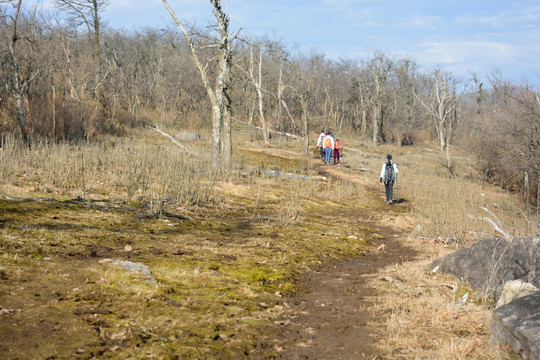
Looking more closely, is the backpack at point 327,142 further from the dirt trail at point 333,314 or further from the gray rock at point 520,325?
the gray rock at point 520,325

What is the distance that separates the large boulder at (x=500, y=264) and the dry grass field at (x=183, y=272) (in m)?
0.24

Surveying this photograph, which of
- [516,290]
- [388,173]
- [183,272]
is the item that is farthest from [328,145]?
[516,290]

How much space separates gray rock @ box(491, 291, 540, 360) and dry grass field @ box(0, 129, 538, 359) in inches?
6.0

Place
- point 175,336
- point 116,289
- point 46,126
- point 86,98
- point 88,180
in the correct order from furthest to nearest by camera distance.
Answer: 1. point 86,98
2. point 46,126
3. point 88,180
4. point 116,289
5. point 175,336

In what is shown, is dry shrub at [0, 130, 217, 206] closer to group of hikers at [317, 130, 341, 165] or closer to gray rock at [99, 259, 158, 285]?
gray rock at [99, 259, 158, 285]

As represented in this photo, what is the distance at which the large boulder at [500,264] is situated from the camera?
5.97m

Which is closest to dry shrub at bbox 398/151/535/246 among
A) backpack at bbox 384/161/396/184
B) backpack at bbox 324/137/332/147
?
backpack at bbox 384/161/396/184

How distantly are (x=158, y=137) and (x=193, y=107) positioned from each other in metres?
15.7

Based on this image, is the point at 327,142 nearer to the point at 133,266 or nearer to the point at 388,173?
the point at 388,173

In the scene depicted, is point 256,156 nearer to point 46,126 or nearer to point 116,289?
point 46,126

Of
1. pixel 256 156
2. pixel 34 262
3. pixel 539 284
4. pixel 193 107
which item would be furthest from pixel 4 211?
pixel 193 107

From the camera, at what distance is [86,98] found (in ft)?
79.2

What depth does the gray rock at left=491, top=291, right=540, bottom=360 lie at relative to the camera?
13.1 feet

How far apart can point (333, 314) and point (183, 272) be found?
1987 millimetres
